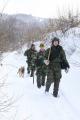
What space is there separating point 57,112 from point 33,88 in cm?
373

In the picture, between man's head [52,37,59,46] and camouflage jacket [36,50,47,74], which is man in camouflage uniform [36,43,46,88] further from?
man's head [52,37,59,46]

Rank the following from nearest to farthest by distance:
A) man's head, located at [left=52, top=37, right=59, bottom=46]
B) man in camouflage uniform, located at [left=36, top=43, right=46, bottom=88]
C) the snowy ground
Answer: the snowy ground
man's head, located at [left=52, top=37, right=59, bottom=46]
man in camouflage uniform, located at [left=36, top=43, right=46, bottom=88]

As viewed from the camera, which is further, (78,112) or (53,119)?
(78,112)

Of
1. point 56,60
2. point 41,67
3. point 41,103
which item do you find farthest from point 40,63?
point 41,103

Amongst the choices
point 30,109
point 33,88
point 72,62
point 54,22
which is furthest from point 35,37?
point 30,109

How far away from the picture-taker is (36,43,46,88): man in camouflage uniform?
12.2 meters

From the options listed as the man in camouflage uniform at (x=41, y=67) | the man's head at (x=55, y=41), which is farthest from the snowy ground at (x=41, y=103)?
the man's head at (x=55, y=41)

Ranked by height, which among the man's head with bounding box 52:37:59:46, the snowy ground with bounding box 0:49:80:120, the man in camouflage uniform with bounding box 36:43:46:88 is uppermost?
the man's head with bounding box 52:37:59:46

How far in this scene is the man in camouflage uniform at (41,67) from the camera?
40.1 ft

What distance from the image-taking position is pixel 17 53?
116 feet

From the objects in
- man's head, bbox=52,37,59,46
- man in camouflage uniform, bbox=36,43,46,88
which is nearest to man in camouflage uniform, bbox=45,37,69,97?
man's head, bbox=52,37,59,46

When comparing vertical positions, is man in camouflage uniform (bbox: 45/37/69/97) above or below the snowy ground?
above

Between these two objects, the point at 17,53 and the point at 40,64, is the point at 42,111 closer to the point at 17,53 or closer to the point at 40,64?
the point at 40,64

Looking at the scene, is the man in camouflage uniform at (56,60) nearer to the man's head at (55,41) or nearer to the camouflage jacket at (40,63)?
the man's head at (55,41)
